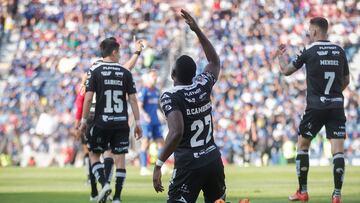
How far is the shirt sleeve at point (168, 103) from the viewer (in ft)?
28.5

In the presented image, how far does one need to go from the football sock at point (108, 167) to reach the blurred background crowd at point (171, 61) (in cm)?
1724

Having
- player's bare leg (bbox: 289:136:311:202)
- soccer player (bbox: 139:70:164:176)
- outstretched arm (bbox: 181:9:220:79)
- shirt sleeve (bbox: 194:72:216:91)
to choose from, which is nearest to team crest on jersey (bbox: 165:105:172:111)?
shirt sleeve (bbox: 194:72:216:91)

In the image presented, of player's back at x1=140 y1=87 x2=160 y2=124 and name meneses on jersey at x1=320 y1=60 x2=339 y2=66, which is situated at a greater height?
name meneses on jersey at x1=320 y1=60 x2=339 y2=66

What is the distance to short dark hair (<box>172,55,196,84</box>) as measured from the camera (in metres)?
8.82

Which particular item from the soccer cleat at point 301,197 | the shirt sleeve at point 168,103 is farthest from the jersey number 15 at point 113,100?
the shirt sleeve at point 168,103

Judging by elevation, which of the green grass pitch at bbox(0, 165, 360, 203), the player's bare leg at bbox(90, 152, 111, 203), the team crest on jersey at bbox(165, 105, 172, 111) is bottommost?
the green grass pitch at bbox(0, 165, 360, 203)

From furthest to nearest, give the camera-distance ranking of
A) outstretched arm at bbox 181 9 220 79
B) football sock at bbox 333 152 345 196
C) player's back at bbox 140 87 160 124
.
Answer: player's back at bbox 140 87 160 124 → football sock at bbox 333 152 345 196 → outstretched arm at bbox 181 9 220 79

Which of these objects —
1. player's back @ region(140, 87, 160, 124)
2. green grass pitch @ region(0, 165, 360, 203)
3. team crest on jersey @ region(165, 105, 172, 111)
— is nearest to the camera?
team crest on jersey @ region(165, 105, 172, 111)

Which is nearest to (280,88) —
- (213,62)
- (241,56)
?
(241,56)

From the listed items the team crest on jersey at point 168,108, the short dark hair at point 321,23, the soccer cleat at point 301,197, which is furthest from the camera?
the soccer cleat at point 301,197

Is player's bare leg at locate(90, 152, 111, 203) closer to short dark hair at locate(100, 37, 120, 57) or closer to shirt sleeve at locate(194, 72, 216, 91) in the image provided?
short dark hair at locate(100, 37, 120, 57)

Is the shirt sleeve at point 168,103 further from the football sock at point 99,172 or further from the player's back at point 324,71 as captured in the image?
the football sock at point 99,172

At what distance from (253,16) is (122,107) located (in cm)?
2456

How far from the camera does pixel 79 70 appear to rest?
1457 inches
